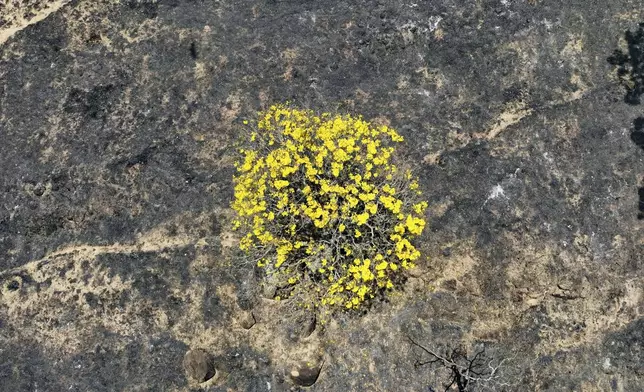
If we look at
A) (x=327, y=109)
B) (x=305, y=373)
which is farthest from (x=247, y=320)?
(x=327, y=109)

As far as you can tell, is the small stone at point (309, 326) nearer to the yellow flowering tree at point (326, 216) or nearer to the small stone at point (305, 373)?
the yellow flowering tree at point (326, 216)

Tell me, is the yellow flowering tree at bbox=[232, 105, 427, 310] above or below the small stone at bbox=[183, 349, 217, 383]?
above

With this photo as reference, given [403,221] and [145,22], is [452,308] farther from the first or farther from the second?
[145,22]

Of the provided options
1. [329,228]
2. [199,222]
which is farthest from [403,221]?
[199,222]

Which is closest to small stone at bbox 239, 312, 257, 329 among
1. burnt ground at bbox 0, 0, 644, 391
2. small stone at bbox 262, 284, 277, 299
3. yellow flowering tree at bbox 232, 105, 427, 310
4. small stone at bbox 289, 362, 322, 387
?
burnt ground at bbox 0, 0, 644, 391

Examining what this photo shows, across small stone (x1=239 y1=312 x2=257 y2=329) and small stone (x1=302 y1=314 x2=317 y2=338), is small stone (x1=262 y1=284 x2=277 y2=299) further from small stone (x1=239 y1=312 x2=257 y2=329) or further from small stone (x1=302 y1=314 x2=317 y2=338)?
small stone (x1=302 y1=314 x2=317 y2=338)

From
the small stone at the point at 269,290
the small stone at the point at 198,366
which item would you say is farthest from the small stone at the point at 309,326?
the small stone at the point at 198,366
